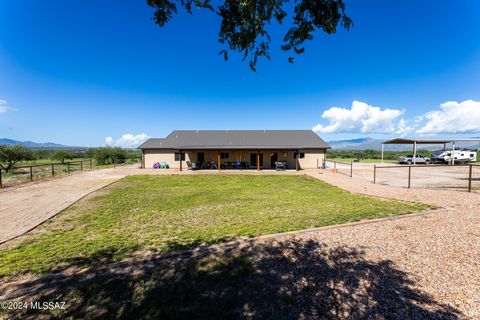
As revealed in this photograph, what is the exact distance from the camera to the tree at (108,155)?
30.6 metres

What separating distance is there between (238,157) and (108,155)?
2281 centimetres

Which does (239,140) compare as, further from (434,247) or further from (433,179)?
(434,247)

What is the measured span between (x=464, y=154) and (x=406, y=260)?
3483cm

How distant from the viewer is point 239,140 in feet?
77.3

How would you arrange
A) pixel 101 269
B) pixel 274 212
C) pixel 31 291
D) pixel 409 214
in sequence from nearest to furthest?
pixel 31 291 → pixel 101 269 → pixel 409 214 → pixel 274 212

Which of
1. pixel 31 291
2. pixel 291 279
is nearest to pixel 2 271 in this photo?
pixel 31 291

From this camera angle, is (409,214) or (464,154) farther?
(464,154)

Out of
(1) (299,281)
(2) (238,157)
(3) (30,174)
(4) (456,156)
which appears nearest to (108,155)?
(3) (30,174)

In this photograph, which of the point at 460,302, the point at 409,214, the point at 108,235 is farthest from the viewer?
the point at 409,214

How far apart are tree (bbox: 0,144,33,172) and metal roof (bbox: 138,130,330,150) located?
1427cm

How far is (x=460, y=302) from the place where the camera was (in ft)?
7.91

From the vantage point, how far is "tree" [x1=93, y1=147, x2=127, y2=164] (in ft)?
100

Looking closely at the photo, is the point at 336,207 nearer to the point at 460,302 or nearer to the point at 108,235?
the point at 460,302

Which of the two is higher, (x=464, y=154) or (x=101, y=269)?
(x=464, y=154)
